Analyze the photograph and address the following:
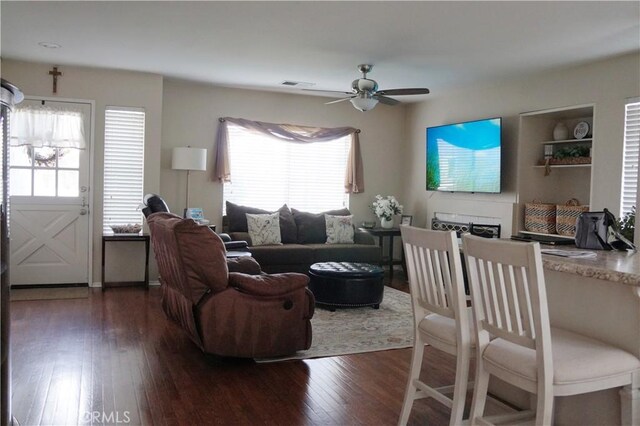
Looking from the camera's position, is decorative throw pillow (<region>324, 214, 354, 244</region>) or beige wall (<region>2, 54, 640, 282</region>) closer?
beige wall (<region>2, 54, 640, 282</region>)

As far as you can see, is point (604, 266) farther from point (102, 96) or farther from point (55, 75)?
point (55, 75)

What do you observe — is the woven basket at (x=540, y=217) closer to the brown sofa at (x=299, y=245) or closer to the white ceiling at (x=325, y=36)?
the white ceiling at (x=325, y=36)

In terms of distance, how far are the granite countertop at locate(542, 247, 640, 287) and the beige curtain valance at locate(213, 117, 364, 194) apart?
210 inches

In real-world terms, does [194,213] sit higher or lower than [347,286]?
higher

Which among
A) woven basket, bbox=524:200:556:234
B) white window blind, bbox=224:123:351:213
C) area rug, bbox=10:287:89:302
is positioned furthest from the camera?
white window blind, bbox=224:123:351:213

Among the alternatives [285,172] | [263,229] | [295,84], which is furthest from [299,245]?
[295,84]

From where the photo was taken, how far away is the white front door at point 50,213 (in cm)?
604

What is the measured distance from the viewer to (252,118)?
24.4 ft

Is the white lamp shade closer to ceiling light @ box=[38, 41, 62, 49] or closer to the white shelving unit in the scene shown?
ceiling light @ box=[38, 41, 62, 49]

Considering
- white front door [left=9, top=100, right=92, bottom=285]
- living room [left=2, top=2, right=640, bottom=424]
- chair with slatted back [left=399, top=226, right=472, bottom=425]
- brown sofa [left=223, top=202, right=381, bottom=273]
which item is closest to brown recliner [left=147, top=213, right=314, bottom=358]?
chair with slatted back [left=399, top=226, right=472, bottom=425]

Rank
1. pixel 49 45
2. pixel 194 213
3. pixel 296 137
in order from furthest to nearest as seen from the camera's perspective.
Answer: pixel 296 137 < pixel 194 213 < pixel 49 45

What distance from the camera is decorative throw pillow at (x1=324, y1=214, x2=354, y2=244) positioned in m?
7.20

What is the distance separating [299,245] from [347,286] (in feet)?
5.83

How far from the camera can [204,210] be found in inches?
282
